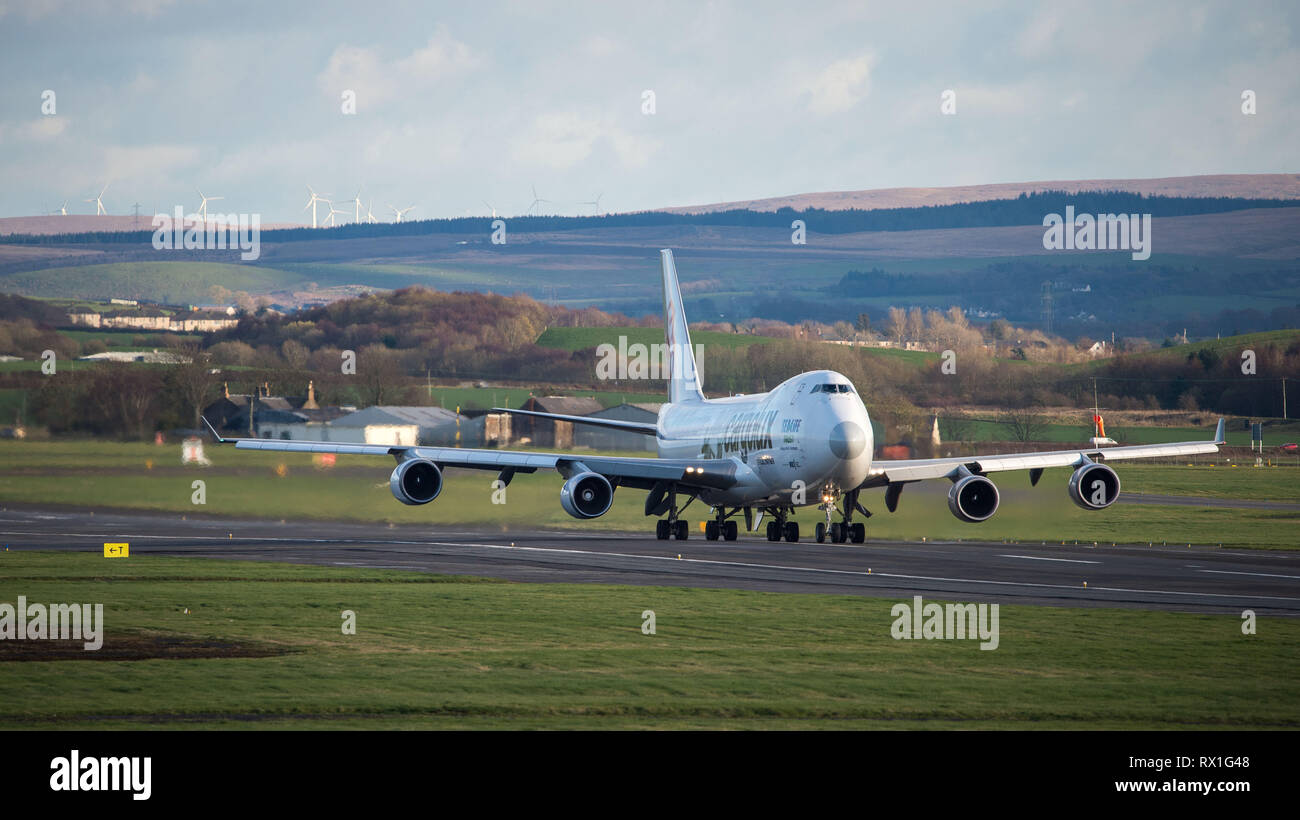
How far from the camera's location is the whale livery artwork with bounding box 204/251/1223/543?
163 ft

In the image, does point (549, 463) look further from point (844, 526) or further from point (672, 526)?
point (844, 526)

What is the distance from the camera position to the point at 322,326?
12338 cm

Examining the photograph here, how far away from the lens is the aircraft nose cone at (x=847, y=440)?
1903 inches

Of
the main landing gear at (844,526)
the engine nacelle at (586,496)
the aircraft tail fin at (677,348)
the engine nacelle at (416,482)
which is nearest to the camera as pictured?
the engine nacelle at (586,496)

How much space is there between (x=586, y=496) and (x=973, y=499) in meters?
14.3


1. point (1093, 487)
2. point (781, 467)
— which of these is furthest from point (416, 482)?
point (1093, 487)

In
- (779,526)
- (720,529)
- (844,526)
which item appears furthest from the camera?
(720,529)

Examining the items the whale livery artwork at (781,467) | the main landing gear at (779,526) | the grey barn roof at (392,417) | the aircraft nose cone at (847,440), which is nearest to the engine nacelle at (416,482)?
the whale livery artwork at (781,467)

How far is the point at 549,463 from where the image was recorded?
53.0 meters

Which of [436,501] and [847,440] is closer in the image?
[847,440]

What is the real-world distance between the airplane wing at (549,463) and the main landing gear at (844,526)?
13.5 ft

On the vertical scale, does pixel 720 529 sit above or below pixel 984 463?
below

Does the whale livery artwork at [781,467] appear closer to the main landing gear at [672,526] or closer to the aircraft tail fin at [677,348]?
the main landing gear at [672,526]

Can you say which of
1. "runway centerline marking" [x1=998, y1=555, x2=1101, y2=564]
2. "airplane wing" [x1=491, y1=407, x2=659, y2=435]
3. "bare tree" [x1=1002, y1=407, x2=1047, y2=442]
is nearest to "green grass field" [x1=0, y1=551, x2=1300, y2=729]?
"runway centerline marking" [x1=998, y1=555, x2=1101, y2=564]
